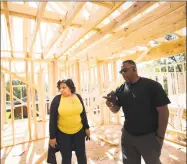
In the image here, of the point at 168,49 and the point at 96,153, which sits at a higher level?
the point at 168,49

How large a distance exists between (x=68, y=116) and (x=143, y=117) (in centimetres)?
98

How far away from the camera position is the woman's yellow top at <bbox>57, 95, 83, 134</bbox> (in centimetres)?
224

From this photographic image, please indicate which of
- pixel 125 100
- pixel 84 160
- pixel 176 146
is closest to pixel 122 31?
pixel 125 100

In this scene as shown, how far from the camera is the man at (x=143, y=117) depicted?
5.52 ft

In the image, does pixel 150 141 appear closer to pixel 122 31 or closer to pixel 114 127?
pixel 122 31

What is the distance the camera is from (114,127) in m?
5.47

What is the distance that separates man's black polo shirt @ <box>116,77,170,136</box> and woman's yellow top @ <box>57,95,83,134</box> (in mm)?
773

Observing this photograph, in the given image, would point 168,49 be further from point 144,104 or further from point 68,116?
point 68,116

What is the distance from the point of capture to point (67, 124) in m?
2.26

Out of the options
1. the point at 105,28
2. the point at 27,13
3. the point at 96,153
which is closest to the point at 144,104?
the point at 105,28

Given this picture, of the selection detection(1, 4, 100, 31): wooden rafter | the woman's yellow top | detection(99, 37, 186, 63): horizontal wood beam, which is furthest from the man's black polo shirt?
detection(99, 37, 186, 63): horizontal wood beam

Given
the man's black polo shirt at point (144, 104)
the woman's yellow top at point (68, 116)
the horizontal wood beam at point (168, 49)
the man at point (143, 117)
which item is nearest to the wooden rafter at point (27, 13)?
the woman's yellow top at point (68, 116)

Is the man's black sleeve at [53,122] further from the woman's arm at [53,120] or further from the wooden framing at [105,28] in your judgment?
the wooden framing at [105,28]

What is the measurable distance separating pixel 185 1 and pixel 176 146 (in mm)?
2941
